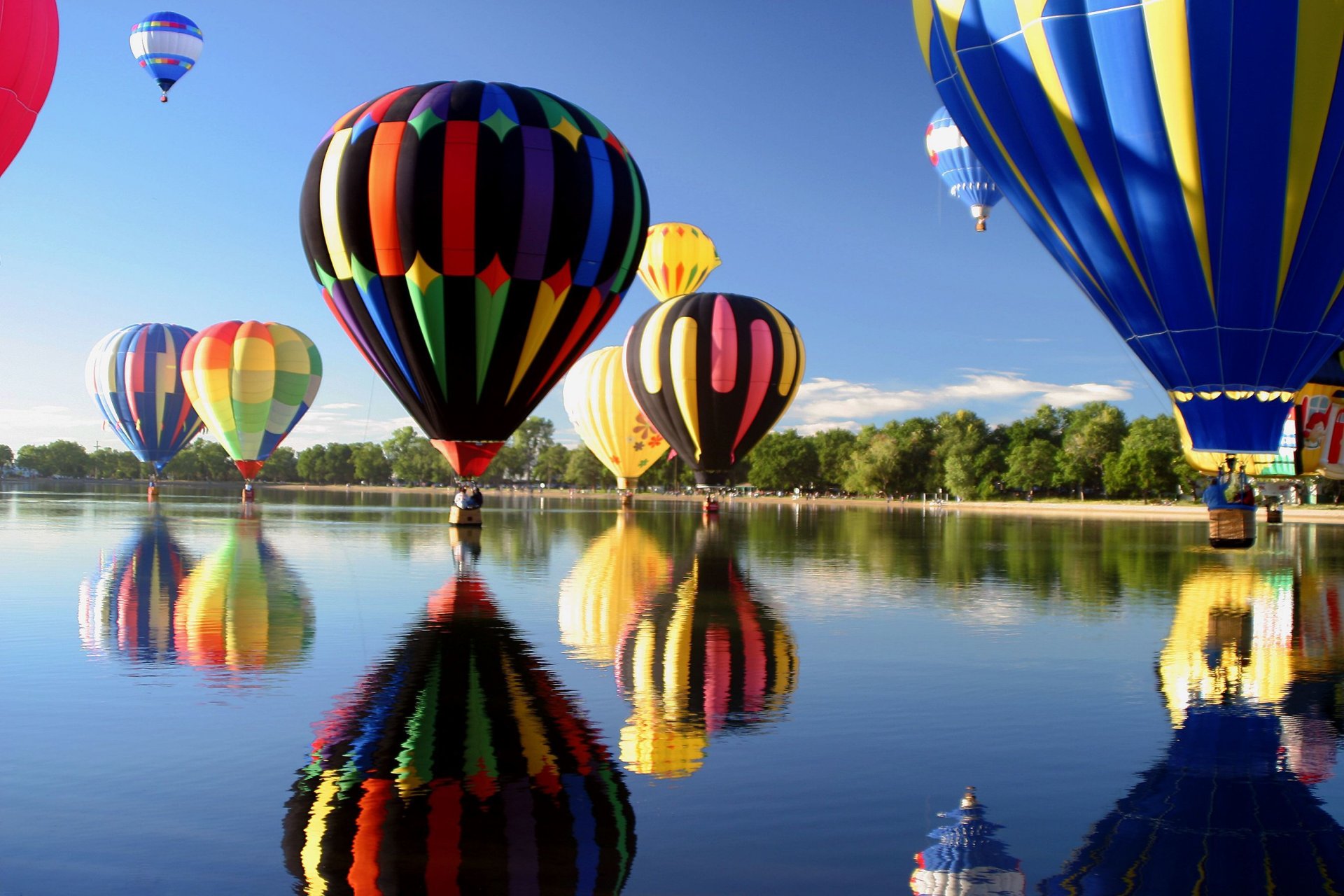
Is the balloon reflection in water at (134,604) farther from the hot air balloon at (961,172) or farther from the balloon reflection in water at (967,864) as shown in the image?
the hot air balloon at (961,172)

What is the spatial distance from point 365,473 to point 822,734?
615ft

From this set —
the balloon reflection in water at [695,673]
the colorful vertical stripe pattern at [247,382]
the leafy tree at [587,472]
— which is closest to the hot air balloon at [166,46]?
the colorful vertical stripe pattern at [247,382]

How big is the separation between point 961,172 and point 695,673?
112 ft

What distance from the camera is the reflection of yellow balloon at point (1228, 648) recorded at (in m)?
9.17

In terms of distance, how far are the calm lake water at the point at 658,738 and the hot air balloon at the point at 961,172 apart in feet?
83.9

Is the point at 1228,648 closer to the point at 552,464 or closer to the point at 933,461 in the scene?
the point at 933,461

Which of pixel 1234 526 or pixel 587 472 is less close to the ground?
pixel 587 472

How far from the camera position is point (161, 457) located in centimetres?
5462

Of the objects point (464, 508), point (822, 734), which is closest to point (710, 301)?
point (464, 508)

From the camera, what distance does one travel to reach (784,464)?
126000mm

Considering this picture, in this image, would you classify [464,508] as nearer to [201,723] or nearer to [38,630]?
[38,630]

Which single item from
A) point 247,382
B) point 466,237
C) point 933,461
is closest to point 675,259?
point 247,382

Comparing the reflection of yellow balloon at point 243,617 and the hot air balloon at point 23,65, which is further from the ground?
the hot air balloon at point 23,65

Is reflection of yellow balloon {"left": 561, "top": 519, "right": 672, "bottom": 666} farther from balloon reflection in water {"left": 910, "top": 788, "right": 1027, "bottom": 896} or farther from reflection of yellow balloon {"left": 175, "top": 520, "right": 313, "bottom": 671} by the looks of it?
balloon reflection in water {"left": 910, "top": 788, "right": 1027, "bottom": 896}
